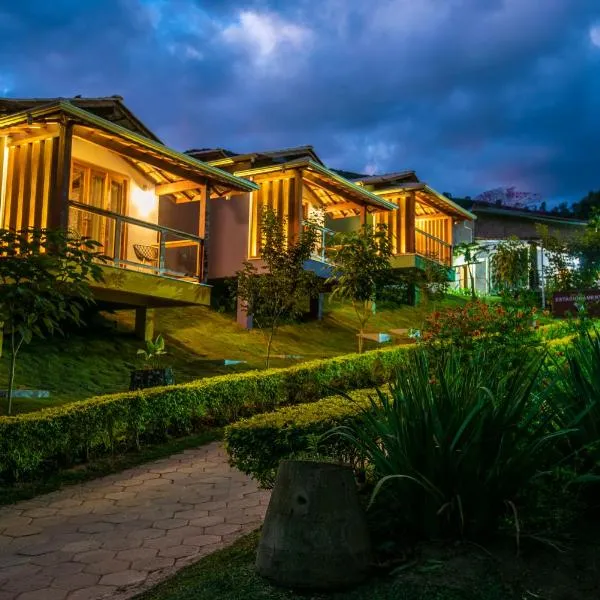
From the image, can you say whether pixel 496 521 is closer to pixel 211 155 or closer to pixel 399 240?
pixel 211 155

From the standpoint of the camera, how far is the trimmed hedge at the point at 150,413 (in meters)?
6.66

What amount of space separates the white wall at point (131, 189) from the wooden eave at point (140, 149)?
27cm

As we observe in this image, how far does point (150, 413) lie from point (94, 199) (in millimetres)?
8279

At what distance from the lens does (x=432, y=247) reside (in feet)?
86.7

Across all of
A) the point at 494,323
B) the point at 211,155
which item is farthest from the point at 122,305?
the point at 494,323

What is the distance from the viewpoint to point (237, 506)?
236 inches

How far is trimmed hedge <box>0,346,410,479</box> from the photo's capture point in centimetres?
666

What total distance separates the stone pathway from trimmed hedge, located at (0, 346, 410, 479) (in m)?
0.54

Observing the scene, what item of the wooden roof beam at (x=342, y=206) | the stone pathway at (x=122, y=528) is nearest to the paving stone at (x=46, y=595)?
the stone pathway at (x=122, y=528)

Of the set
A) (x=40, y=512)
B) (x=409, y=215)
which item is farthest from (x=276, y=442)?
(x=409, y=215)

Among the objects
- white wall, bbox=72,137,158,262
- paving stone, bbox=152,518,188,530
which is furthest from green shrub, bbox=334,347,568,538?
white wall, bbox=72,137,158,262

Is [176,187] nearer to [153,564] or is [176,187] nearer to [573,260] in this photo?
[153,564]

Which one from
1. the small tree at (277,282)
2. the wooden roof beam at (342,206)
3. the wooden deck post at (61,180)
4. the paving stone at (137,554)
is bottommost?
the paving stone at (137,554)

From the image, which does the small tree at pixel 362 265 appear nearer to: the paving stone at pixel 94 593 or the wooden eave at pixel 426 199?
the paving stone at pixel 94 593
